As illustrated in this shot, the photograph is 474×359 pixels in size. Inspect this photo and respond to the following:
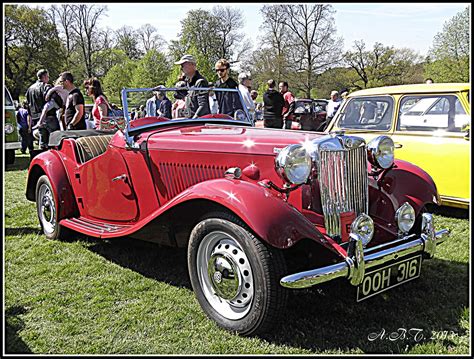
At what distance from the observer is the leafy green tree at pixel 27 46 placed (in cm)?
3206

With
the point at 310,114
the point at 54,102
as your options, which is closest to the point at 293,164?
the point at 54,102

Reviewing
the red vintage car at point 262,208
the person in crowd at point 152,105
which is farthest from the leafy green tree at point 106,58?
the red vintage car at point 262,208

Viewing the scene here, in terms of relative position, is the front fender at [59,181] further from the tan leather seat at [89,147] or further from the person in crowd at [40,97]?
the person in crowd at [40,97]

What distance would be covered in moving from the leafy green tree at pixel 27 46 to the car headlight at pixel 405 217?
110 feet

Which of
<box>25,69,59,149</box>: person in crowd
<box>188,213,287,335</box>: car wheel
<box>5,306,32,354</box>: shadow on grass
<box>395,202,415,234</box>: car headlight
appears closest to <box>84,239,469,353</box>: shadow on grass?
<box>188,213,287,335</box>: car wheel

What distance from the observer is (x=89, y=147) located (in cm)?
516

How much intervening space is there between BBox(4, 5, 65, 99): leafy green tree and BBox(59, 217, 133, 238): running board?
31.0 metres

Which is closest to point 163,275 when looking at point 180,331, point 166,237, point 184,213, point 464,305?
point 166,237

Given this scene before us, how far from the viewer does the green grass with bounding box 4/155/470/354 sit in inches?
116

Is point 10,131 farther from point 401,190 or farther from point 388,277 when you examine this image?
point 388,277

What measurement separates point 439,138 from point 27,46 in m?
A: 32.8

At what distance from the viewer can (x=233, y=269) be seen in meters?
3.07

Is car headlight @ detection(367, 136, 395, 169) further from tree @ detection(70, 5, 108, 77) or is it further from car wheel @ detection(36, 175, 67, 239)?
tree @ detection(70, 5, 108, 77)

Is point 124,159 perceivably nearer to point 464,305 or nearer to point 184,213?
point 184,213
